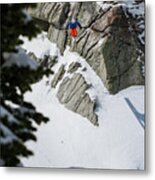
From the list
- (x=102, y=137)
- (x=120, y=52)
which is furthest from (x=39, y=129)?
(x=120, y=52)

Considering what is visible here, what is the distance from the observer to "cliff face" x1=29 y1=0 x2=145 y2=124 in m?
3.76

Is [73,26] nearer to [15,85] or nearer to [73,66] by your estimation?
[73,66]

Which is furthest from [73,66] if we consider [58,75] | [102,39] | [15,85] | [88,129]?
[15,85]

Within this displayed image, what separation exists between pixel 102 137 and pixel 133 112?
0.26m

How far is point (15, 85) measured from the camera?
3.38 metres

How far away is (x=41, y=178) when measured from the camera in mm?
3889

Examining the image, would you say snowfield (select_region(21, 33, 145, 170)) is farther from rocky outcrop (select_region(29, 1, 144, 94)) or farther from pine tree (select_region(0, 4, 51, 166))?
pine tree (select_region(0, 4, 51, 166))

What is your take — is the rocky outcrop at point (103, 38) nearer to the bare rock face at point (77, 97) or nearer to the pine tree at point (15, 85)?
the bare rock face at point (77, 97)

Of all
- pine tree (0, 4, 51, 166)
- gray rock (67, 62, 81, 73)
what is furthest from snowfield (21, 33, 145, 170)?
pine tree (0, 4, 51, 166)

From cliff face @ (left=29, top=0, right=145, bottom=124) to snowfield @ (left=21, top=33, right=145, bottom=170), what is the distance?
1.9 inches

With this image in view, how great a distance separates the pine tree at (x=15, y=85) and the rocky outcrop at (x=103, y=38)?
339 mm

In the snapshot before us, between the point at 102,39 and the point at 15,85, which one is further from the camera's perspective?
the point at 102,39

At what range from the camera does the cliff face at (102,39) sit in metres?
3.76

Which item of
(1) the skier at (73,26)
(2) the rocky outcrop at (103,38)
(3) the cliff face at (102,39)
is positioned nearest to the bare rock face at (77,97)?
(3) the cliff face at (102,39)
